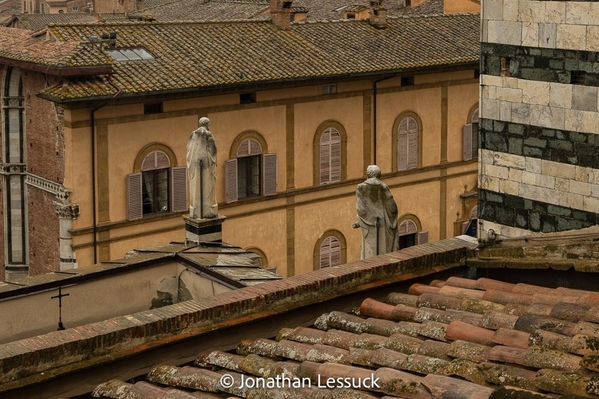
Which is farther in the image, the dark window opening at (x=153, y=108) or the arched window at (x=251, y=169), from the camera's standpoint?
the arched window at (x=251, y=169)

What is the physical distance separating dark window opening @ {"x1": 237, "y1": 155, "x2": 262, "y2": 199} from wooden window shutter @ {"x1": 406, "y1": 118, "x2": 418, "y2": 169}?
5163 millimetres

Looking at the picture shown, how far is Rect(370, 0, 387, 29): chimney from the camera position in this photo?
30.9 meters

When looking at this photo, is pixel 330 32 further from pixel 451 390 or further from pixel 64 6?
pixel 64 6

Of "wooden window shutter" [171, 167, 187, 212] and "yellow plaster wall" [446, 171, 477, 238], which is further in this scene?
"yellow plaster wall" [446, 171, 477, 238]

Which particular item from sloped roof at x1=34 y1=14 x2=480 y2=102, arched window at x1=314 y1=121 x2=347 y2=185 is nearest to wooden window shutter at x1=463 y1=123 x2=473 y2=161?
sloped roof at x1=34 y1=14 x2=480 y2=102

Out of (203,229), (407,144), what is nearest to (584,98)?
(203,229)

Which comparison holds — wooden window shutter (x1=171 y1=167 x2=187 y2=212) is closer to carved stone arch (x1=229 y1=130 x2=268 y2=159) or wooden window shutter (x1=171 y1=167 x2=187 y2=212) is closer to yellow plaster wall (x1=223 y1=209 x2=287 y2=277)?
yellow plaster wall (x1=223 y1=209 x2=287 y2=277)

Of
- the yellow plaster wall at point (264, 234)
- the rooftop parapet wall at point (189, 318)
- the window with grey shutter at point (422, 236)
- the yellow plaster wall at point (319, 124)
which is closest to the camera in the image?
the rooftop parapet wall at point (189, 318)

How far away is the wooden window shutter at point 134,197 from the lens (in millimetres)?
24719

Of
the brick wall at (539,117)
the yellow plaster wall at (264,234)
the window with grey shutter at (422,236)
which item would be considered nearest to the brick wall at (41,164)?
the yellow plaster wall at (264,234)

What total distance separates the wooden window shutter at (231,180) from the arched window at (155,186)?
44.9 inches

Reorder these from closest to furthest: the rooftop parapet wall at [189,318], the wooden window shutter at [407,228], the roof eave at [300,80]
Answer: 1. the rooftop parapet wall at [189,318]
2. the roof eave at [300,80]
3. the wooden window shutter at [407,228]

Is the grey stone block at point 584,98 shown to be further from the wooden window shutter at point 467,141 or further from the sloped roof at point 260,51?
the wooden window shutter at point 467,141

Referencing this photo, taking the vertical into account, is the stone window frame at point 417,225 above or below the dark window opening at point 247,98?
below
